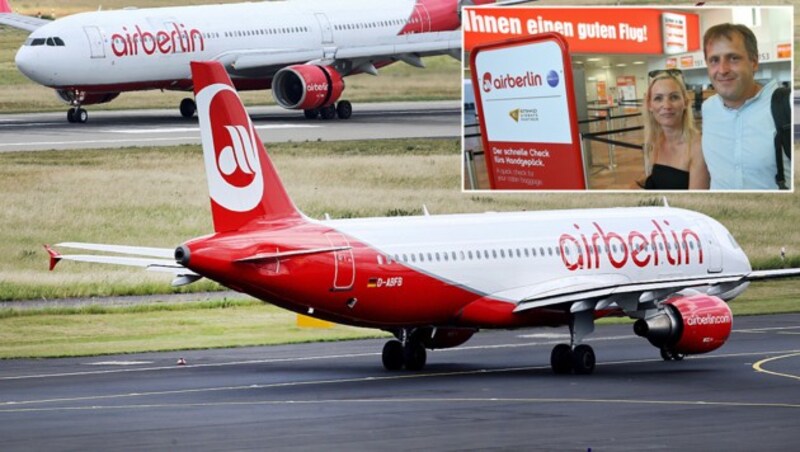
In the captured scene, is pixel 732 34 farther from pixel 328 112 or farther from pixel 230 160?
pixel 328 112

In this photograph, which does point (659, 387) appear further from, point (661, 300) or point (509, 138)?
point (509, 138)

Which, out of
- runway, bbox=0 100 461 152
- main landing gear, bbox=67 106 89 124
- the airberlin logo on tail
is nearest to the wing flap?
the airberlin logo on tail

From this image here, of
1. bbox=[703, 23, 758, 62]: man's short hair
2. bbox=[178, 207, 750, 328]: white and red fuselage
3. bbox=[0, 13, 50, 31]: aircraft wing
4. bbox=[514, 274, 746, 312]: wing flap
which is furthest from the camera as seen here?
bbox=[0, 13, 50, 31]: aircraft wing

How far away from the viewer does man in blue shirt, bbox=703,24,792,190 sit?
57875 mm

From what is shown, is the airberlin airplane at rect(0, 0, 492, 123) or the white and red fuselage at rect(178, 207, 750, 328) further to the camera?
the airberlin airplane at rect(0, 0, 492, 123)

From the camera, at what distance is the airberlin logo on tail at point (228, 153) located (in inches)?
1464

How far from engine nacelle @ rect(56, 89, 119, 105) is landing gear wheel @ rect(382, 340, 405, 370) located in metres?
46.0

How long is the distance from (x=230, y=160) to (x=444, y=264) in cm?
526

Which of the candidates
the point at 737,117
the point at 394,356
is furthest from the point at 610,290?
the point at 737,117

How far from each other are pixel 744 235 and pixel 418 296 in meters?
33.1

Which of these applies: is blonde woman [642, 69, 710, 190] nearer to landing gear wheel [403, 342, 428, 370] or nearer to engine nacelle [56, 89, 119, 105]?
landing gear wheel [403, 342, 428, 370]

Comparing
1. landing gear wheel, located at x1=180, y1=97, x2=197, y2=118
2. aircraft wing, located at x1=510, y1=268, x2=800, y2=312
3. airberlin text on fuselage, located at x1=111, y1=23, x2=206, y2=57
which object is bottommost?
aircraft wing, located at x1=510, y1=268, x2=800, y2=312

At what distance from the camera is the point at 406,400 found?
116 ft

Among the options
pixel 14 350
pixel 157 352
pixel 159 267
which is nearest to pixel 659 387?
pixel 159 267
